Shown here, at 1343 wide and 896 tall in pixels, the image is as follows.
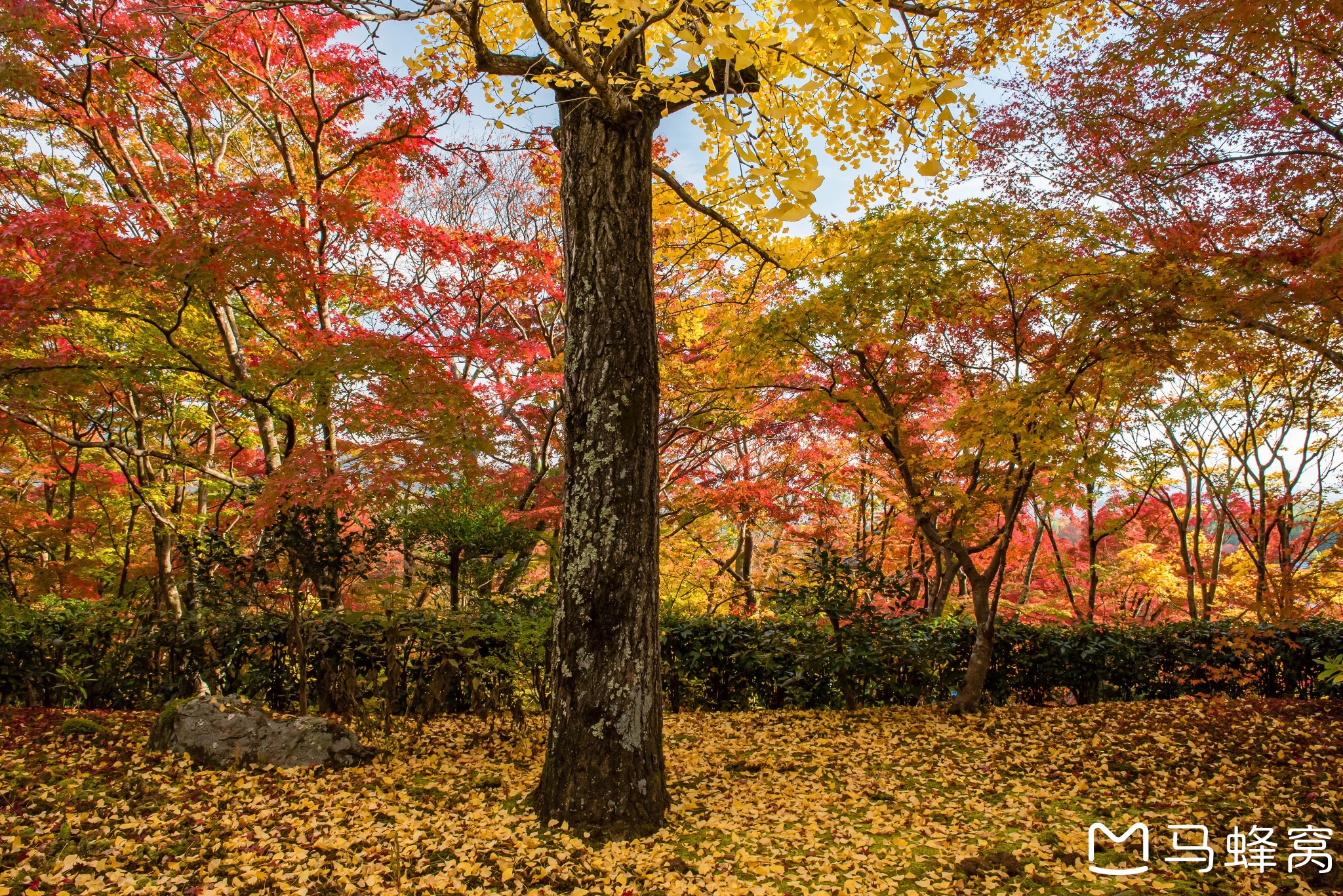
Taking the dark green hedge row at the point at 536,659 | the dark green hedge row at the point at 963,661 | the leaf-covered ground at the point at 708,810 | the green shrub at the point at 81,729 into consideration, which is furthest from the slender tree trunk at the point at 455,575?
the green shrub at the point at 81,729

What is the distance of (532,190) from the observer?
942cm

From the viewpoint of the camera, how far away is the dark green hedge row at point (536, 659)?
455cm

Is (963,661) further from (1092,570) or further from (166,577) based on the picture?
(166,577)

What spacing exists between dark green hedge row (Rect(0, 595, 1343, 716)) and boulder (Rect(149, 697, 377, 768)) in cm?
39

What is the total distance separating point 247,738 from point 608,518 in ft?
7.81

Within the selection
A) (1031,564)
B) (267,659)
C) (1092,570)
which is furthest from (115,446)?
(1031,564)

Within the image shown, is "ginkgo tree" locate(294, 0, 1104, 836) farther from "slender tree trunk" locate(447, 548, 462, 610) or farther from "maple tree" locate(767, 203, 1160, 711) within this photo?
"slender tree trunk" locate(447, 548, 462, 610)

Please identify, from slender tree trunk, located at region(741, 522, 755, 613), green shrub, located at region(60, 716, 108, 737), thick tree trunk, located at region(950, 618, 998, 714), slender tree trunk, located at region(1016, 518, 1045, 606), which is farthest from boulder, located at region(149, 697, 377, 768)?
slender tree trunk, located at region(1016, 518, 1045, 606)

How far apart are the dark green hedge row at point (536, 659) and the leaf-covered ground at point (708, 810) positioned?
0.44 metres

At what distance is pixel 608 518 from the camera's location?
293cm

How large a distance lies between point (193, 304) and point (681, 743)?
4.66 m

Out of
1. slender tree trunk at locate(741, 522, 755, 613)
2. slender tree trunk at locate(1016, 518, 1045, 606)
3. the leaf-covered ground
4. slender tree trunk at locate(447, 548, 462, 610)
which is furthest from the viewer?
slender tree trunk at locate(1016, 518, 1045, 606)

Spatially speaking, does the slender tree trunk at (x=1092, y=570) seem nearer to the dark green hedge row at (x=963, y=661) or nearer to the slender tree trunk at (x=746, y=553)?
the dark green hedge row at (x=963, y=661)

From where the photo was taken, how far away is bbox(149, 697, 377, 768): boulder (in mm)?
3520
